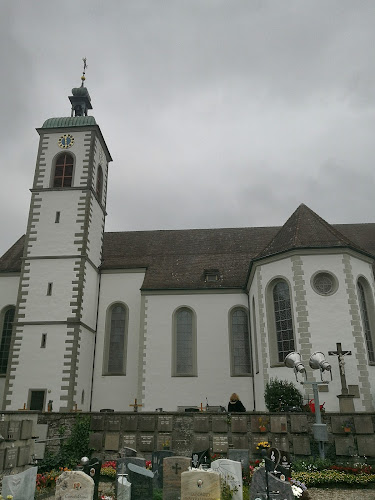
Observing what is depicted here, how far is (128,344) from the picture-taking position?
23.0 meters

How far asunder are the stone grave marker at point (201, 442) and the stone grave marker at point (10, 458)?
4.98 metres

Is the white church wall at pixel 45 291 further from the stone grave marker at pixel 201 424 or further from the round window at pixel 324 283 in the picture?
the round window at pixel 324 283

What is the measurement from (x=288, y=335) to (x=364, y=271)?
4.39m

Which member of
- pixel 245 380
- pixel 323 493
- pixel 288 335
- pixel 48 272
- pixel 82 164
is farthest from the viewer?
pixel 82 164

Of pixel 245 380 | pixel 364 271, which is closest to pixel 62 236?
pixel 245 380

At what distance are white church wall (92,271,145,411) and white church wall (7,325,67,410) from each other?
258 centimetres

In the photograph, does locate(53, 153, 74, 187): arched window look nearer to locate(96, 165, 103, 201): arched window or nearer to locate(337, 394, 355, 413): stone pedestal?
locate(96, 165, 103, 201): arched window

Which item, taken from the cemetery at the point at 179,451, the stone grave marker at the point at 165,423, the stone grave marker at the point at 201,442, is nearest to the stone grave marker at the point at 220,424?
the cemetery at the point at 179,451

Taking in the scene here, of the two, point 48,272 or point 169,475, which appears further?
point 48,272

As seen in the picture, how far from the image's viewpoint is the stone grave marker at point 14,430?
11484 mm

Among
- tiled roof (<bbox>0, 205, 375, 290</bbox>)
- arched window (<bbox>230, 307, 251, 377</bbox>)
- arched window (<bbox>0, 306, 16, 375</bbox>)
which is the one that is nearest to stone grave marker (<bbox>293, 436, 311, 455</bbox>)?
arched window (<bbox>230, 307, 251, 377</bbox>)

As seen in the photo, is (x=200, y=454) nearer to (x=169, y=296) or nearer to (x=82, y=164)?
(x=169, y=296)

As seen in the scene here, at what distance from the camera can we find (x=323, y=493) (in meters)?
10.6

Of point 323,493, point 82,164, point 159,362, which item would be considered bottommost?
point 323,493
